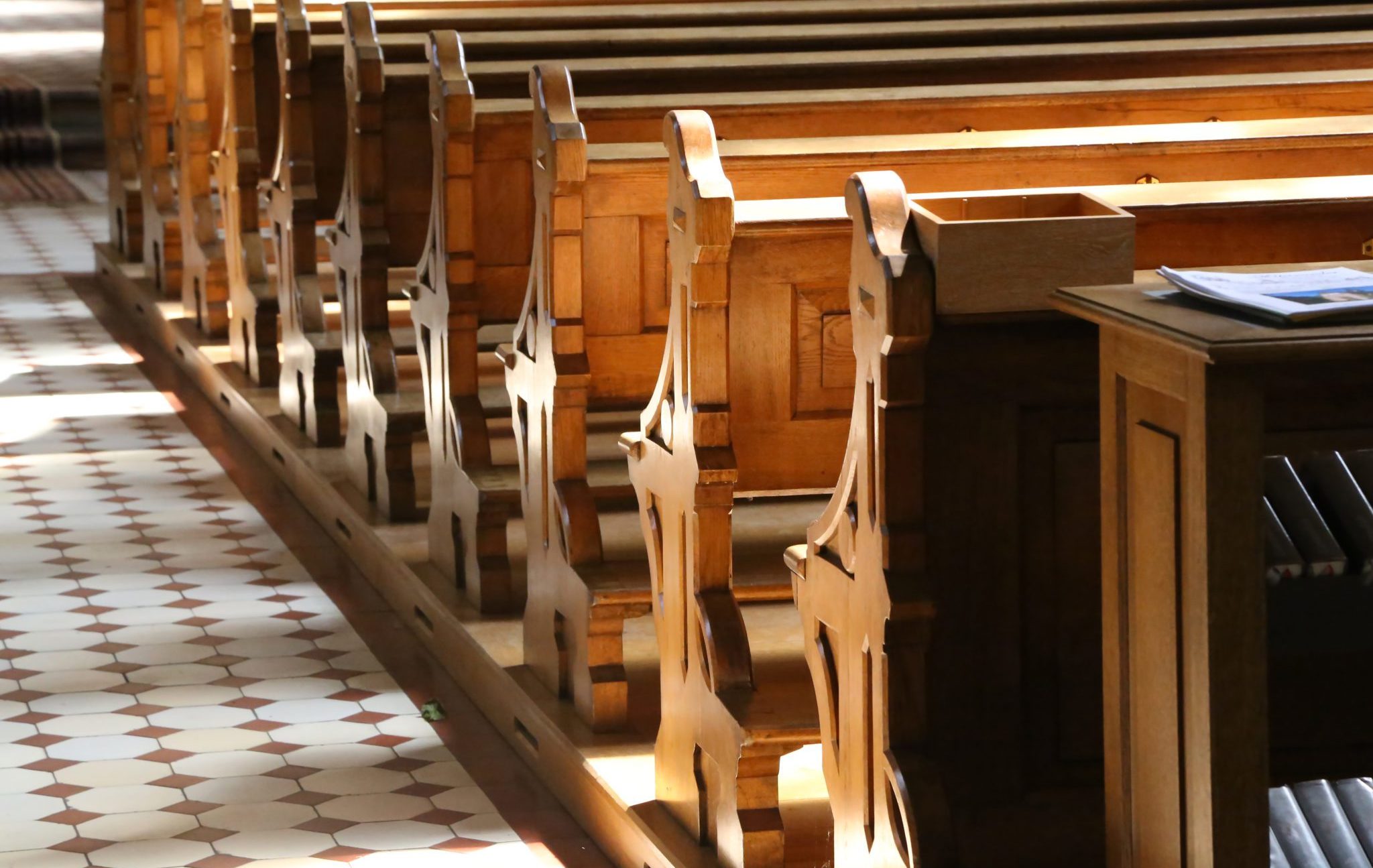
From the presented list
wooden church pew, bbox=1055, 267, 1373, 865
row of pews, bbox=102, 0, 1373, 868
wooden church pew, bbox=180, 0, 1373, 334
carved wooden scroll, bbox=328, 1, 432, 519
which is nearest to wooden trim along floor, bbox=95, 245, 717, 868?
row of pews, bbox=102, 0, 1373, 868

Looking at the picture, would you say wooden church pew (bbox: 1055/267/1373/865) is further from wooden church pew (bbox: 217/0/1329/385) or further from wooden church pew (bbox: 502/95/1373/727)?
wooden church pew (bbox: 217/0/1329/385)

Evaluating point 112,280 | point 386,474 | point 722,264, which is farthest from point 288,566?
point 112,280

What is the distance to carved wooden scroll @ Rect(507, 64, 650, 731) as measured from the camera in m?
3.48

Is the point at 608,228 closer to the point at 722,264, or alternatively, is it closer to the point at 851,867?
the point at 722,264

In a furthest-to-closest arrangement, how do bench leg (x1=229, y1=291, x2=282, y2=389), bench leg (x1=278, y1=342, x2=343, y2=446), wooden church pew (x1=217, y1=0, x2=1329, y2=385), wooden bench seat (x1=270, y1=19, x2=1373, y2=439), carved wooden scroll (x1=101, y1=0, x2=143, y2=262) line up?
carved wooden scroll (x1=101, y1=0, x2=143, y2=262) → bench leg (x1=229, y1=291, x2=282, y2=389) → wooden church pew (x1=217, y1=0, x2=1329, y2=385) → bench leg (x1=278, y1=342, x2=343, y2=446) → wooden bench seat (x1=270, y1=19, x2=1373, y2=439)

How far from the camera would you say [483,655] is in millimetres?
4070

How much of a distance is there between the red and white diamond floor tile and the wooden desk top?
5.89 ft

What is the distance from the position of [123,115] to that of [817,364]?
6292mm

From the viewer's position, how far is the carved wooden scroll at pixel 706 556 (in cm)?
288

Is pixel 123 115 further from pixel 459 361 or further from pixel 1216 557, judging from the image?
pixel 1216 557

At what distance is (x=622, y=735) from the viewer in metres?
3.57

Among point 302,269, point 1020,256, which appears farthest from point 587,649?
point 302,269

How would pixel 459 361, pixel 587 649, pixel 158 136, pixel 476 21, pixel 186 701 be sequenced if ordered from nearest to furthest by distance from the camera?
pixel 587 649
pixel 186 701
pixel 459 361
pixel 476 21
pixel 158 136

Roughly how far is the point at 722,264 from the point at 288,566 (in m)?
2.60
